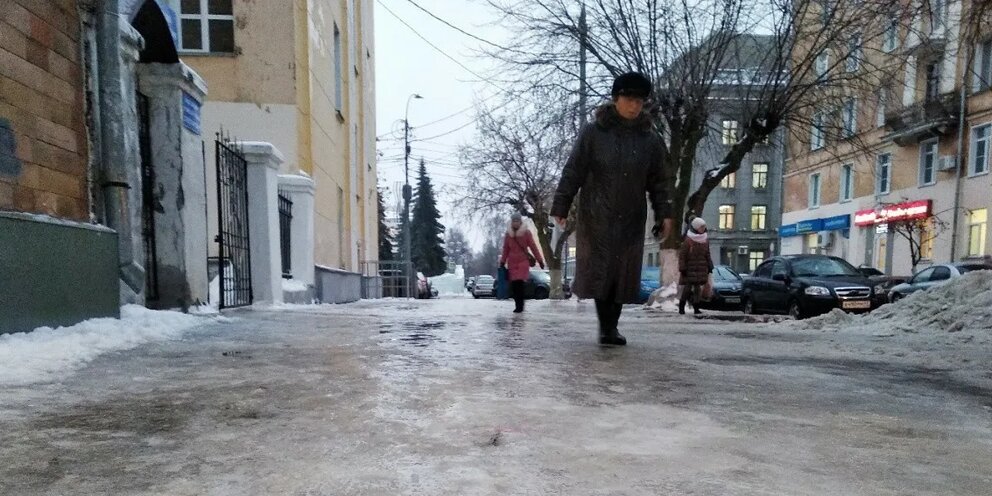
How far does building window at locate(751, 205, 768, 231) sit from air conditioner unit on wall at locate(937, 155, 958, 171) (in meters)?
17.8

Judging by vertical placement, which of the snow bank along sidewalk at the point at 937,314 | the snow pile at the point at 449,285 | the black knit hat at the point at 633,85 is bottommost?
the snow pile at the point at 449,285

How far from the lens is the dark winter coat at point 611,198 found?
3.79 m

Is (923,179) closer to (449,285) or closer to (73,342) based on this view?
(73,342)

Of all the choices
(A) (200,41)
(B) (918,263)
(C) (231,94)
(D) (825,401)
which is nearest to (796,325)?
(D) (825,401)

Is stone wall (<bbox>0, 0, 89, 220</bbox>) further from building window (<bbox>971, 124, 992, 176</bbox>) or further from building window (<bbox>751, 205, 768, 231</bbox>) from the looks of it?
building window (<bbox>751, 205, 768, 231</bbox>)

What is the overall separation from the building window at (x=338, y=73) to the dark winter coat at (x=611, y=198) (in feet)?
38.2

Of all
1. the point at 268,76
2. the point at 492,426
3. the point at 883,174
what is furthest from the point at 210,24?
the point at 883,174

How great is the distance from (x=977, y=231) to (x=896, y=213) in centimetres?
321

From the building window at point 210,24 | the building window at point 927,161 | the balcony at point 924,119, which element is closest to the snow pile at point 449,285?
the balcony at point 924,119

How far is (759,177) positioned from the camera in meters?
38.9

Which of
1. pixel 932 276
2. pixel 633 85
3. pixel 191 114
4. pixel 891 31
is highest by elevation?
pixel 891 31

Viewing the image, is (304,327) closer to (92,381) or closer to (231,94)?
(92,381)

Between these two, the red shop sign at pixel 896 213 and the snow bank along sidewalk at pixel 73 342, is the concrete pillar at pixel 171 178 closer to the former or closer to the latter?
the snow bank along sidewalk at pixel 73 342

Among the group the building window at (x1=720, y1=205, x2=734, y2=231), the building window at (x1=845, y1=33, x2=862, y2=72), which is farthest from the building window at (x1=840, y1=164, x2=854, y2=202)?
the building window at (x1=845, y1=33, x2=862, y2=72)
